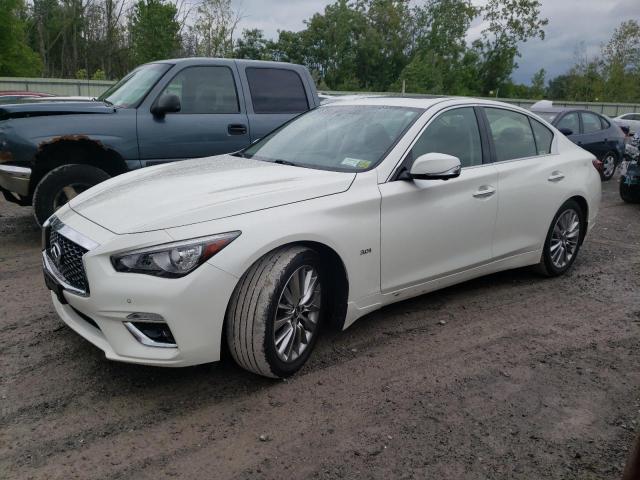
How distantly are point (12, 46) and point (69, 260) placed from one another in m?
26.8

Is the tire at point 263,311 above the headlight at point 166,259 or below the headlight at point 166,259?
below

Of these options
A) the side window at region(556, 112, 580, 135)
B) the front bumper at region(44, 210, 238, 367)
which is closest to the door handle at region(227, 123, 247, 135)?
the front bumper at region(44, 210, 238, 367)

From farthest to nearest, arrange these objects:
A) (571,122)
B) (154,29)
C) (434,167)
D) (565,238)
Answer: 1. (154,29)
2. (571,122)
3. (565,238)
4. (434,167)

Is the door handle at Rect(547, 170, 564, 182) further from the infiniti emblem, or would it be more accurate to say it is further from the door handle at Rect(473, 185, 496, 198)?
the infiniti emblem

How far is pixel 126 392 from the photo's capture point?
3262 mm

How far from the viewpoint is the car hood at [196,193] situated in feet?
10.3

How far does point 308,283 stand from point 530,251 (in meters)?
2.46

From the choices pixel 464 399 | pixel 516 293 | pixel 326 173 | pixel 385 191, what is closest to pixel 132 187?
pixel 326 173

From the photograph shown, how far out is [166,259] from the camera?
2947 mm

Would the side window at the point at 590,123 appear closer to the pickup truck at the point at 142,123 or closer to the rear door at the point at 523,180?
the pickup truck at the point at 142,123

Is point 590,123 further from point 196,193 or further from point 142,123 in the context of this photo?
point 196,193

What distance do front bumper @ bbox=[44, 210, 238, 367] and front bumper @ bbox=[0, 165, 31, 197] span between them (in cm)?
312

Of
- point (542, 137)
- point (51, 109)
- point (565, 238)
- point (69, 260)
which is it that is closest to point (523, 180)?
point (542, 137)

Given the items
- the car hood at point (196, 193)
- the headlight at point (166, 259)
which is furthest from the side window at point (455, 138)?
the headlight at point (166, 259)
